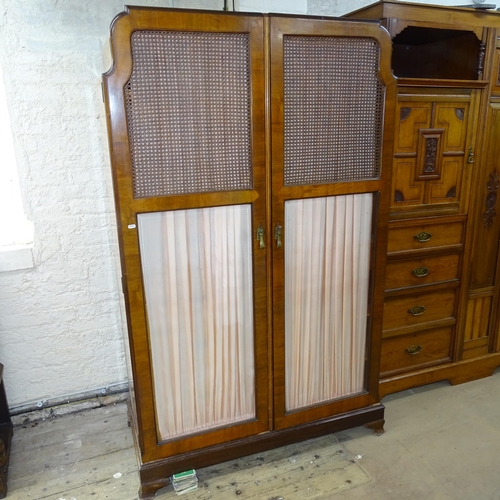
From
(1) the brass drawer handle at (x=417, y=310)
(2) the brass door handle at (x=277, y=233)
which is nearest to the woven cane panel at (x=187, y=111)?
(2) the brass door handle at (x=277, y=233)

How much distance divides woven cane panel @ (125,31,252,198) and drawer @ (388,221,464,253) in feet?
3.19

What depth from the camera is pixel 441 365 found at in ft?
7.97

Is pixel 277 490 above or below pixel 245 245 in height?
below

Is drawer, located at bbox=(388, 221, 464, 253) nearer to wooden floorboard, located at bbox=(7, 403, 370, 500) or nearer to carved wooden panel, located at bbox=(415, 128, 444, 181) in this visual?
carved wooden panel, located at bbox=(415, 128, 444, 181)

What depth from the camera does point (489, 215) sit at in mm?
2348

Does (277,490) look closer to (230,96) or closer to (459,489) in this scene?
(459,489)

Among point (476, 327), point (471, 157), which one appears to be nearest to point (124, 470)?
point (476, 327)

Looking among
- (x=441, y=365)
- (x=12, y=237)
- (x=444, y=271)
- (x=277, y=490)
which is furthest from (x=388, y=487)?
(x=12, y=237)

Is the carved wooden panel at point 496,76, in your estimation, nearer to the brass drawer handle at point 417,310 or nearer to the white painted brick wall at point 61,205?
the white painted brick wall at point 61,205

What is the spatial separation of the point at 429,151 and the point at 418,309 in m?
0.81

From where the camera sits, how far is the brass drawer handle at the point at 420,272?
7.31ft

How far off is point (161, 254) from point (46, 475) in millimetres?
1170

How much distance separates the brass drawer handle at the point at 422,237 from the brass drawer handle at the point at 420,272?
0.48 ft

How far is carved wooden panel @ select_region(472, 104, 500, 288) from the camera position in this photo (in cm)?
223
